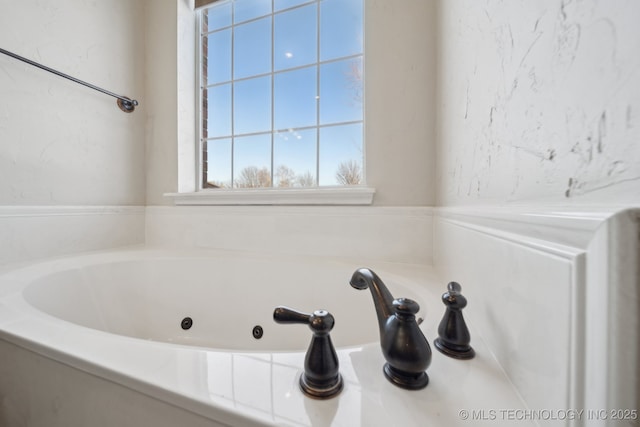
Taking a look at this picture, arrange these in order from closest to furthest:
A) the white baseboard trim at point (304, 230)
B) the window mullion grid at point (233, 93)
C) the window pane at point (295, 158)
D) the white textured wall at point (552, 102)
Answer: the white textured wall at point (552, 102)
the white baseboard trim at point (304, 230)
the window pane at point (295, 158)
the window mullion grid at point (233, 93)

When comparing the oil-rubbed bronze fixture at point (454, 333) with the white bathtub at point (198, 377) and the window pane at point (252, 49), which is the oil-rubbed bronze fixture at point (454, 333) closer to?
the white bathtub at point (198, 377)

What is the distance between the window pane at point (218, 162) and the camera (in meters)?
1.50

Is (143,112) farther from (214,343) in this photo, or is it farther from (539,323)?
(539,323)

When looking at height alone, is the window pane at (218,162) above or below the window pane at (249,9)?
below

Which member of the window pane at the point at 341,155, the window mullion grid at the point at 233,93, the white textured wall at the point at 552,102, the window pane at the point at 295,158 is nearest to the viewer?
the white textured wall at the point at 552,102

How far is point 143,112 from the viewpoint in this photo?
4.85ft

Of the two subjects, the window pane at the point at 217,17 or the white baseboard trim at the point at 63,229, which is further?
the window pane at the point at 217,17

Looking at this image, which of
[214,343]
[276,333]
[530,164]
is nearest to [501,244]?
[530,164]

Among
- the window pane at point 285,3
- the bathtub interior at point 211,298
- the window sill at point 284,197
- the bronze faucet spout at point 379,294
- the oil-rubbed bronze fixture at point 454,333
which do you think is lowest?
the bathtub interior at point 211,298

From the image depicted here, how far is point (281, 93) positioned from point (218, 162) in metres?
0.59

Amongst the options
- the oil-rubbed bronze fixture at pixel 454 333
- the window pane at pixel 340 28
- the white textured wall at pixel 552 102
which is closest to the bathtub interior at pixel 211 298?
the oil-rubbed bronze fixture at pixel 454 333

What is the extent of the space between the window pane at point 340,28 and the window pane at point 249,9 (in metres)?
0.38

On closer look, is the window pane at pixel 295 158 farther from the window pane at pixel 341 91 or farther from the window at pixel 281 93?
the window pane at pixel 341 91

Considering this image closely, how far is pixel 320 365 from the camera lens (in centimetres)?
31
